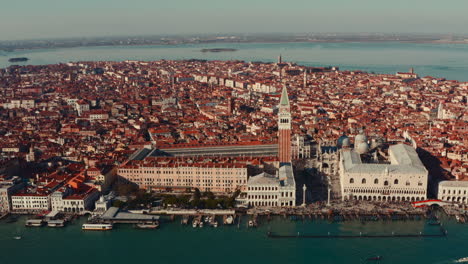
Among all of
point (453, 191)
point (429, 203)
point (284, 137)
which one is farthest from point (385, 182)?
point (284, 137)

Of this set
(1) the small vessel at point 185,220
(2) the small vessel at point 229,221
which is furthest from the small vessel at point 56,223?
(2) the small vessel at point 229,221

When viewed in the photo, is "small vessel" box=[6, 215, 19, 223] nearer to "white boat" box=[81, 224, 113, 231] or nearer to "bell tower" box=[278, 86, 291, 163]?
"white boat" box=[81, 224, 113, 231]

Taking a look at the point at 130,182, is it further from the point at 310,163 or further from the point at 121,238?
the point at 310,163

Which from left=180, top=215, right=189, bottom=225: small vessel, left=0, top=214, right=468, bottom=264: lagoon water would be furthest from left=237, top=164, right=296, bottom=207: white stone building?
left=180, top=215, right=189, bottom=225: small vessel

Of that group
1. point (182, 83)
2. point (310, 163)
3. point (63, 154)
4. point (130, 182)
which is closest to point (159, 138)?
point (63, 154)

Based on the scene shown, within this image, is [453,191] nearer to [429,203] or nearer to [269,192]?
[429,203]

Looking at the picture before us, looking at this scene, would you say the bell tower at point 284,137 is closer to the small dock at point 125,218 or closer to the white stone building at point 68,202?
the small dock at point 125,218
